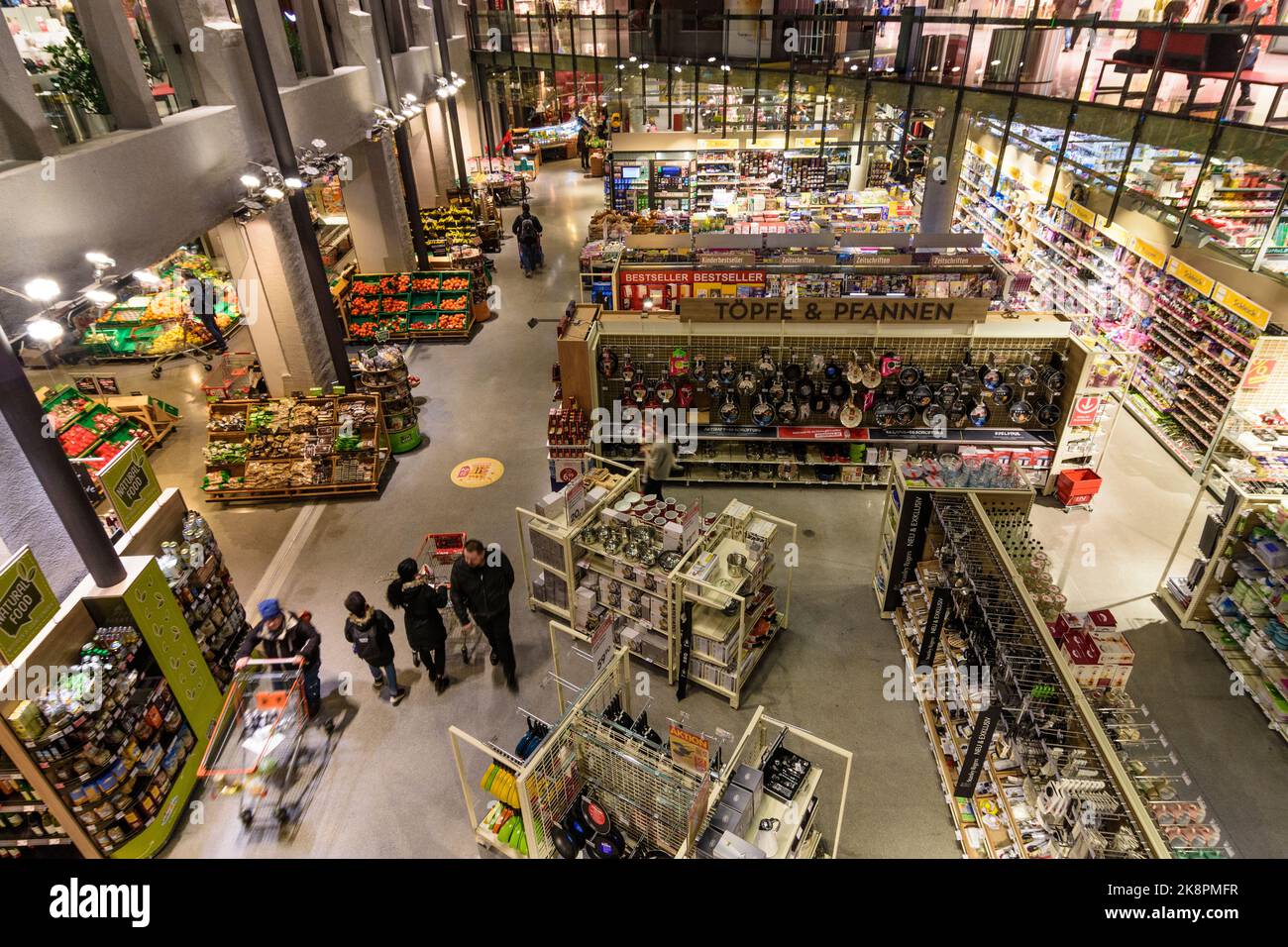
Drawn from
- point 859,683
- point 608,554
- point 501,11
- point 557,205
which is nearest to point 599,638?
point 608,554

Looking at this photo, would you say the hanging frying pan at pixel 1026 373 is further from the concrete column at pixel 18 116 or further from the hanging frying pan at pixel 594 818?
the concrete column at pixel 18 116

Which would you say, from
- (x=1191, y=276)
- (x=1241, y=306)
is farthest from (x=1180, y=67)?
(x=1241, y=306)

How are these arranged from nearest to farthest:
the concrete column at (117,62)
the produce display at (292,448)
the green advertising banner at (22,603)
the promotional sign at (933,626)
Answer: the green advertising banner at (22,603) → the promotional sign at (933,626) → the concrete column at (117,62) → the produce display at (292,448)

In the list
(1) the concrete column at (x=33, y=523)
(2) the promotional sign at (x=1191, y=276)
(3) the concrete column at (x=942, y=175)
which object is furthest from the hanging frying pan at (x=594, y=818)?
(3) the concrete column at (x=942, y=175)

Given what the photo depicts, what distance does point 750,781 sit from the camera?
4387 millimetres

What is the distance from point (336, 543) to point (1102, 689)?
7.61 metres

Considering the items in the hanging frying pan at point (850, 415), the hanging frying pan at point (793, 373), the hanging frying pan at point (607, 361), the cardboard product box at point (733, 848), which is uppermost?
the hanging frying pan at point (607, 361)

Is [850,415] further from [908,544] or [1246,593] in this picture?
[1246,593]

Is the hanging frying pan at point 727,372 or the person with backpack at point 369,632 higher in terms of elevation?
the hanging frying pan at point 727,372

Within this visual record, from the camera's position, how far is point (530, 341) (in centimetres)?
1366

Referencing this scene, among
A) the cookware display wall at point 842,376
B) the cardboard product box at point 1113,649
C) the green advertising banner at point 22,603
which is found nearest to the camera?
the green advertising banner at point 22,603

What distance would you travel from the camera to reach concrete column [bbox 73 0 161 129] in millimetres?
6770

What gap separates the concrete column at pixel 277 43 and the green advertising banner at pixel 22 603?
800 centimetres

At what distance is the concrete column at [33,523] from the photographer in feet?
16.4
